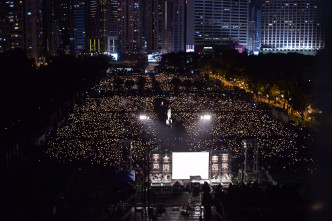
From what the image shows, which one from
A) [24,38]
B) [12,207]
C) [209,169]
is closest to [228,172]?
[209,169]

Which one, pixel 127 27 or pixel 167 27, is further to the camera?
pixel 127 27

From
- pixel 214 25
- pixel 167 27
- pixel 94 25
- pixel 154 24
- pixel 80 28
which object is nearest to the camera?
pixel 214 25

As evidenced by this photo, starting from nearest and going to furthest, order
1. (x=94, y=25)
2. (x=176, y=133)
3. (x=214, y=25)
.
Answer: (x=176, y=133), (x=214, y=25), (x=94, y=25)

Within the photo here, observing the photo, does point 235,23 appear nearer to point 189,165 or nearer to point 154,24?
point 154,24

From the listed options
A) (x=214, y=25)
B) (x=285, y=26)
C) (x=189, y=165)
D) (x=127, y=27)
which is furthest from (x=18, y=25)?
(x=189, y=165)

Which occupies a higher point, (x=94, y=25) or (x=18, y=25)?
(x=94, y=25)

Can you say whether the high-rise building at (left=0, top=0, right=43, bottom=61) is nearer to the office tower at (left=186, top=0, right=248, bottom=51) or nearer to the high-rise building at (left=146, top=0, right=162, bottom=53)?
the office tower at (left=186, top=0, right=248, bottom=51)

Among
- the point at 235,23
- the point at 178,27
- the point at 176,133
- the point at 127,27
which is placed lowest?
the point at 176,133
